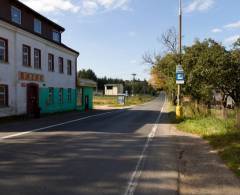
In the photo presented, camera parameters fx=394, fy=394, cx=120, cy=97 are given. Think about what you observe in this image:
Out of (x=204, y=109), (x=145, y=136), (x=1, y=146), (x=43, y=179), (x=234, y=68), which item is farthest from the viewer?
(x=234, y=68)

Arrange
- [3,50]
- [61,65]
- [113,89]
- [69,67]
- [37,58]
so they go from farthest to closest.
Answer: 1. [113,89]
2. [69,67]
3. [61,65]
4. [37,58]
5. [3,50]

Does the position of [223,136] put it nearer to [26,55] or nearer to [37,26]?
[26,55]

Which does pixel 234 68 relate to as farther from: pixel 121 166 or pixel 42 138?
pixel 121 166

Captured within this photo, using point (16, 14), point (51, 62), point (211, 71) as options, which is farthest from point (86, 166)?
point (51, 62)

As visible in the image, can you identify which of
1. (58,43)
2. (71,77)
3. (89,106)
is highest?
(58,43)

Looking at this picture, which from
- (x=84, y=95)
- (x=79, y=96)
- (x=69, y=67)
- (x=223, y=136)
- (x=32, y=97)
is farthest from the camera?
(x=84, y=95)

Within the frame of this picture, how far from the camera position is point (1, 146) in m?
11.8

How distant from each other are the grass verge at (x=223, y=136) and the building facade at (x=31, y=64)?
1356 centimetres

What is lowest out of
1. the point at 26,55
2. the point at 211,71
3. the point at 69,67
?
the point at 211,71

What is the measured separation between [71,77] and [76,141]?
28.7 m

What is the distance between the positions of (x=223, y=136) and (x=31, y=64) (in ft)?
66.8

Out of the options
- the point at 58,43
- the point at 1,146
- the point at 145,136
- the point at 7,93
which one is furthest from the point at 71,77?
the point at 1,146

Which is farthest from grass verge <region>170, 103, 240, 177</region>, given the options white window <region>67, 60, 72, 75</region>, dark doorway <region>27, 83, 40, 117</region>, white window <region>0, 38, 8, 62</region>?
white window <region>67, 60, 72, 75</region>

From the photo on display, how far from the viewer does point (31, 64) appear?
30.8m
